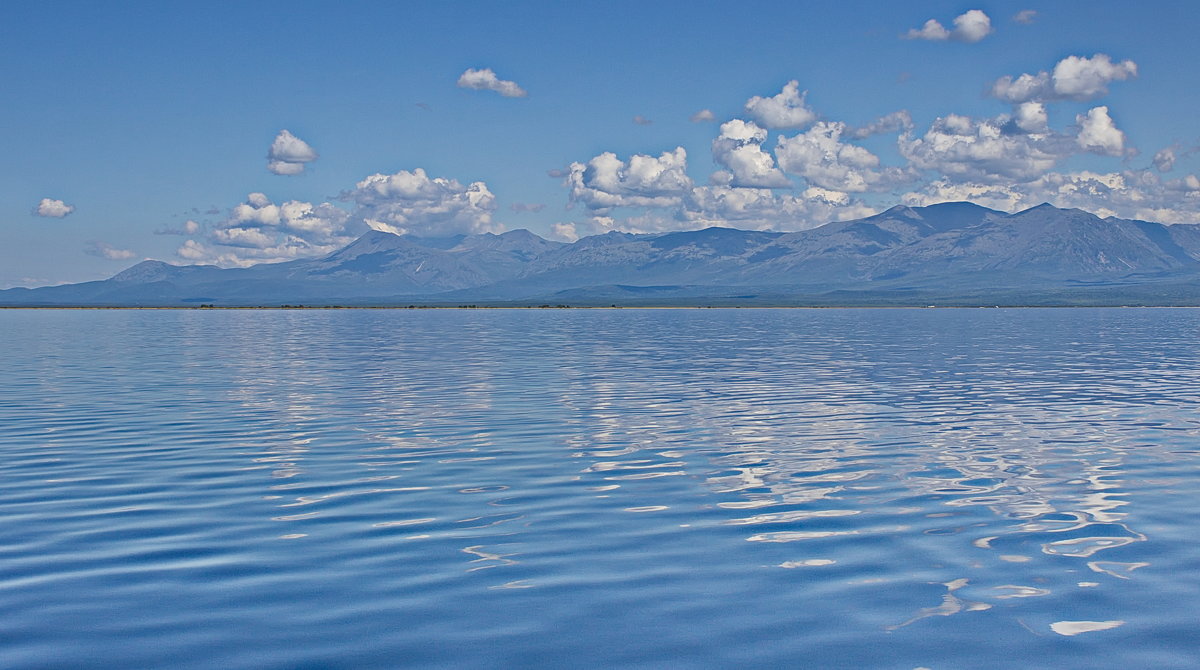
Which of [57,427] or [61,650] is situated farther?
[57,427]

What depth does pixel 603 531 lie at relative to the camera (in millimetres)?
18688

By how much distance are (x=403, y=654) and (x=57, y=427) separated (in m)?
25.4

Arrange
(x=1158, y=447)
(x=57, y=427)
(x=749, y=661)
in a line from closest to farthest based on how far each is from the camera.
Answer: (x=749, y=661)
(x=1158, y=447)
(x=57, y=427)

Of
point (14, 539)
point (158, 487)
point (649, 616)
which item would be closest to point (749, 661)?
point (649, 616)

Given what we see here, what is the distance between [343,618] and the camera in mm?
13828

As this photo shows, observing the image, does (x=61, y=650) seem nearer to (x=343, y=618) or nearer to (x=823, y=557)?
(x=343, y=618)

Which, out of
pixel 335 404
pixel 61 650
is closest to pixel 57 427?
pixel 335 404

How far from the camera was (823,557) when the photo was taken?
16.8 m

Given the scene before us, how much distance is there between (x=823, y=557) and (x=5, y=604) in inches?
→ 451

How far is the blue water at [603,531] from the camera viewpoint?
13023 mm

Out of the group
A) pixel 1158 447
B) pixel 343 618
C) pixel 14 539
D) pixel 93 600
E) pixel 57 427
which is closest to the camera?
pixel 343 618

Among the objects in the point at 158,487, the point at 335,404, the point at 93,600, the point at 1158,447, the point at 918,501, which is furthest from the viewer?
the point at 335,404

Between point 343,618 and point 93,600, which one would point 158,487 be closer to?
point 93,600

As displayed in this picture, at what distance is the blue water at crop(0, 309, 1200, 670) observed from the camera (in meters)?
13.0
